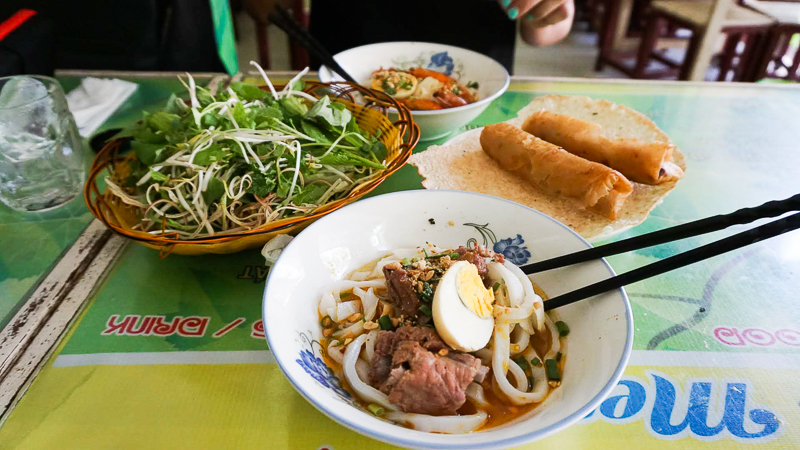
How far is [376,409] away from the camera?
3.02 feet

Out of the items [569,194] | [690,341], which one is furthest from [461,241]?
[690,341]

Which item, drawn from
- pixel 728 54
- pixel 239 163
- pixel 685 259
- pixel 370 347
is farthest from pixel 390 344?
pixel 728 54

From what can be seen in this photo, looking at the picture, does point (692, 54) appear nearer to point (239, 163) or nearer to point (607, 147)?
point (607, 147)

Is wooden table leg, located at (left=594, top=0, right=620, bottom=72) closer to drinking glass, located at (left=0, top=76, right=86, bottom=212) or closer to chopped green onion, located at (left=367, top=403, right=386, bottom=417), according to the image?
drinking glass, located at (left=0, top=76, right=86, bottom=212)

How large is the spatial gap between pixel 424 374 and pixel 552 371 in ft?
0.97

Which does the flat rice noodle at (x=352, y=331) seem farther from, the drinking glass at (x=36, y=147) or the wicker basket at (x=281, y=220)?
the drinking glass at (x=36, y=147)

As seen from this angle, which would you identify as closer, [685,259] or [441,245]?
A: [685,259]

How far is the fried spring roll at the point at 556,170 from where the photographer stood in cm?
150

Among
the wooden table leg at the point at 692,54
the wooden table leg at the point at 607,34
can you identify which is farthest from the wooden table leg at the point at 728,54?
the wooden table leg at the point at 607,34

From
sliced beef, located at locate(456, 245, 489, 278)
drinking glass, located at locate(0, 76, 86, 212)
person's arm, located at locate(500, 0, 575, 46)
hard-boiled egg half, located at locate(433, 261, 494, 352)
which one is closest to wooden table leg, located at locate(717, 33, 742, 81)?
person's arm, located at locate(500, 0, 575, 46)

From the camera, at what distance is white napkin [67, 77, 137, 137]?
206cm

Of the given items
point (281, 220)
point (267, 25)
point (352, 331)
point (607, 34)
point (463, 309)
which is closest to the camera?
point (463, 309)

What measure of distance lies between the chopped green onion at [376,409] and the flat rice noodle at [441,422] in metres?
0.02

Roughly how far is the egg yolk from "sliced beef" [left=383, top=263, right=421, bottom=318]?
4.3 inches
